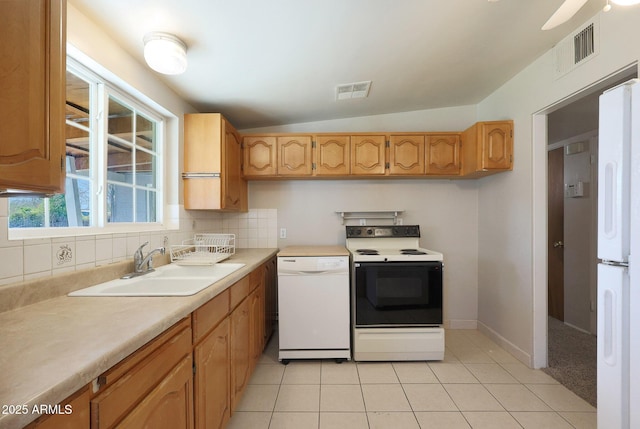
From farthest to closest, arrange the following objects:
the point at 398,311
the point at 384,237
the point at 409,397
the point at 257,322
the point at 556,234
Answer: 1. the point at 556,234
2. the point at 384,237
3. the point at 398,311
4. the point at 257,322
5. the point at 409,397

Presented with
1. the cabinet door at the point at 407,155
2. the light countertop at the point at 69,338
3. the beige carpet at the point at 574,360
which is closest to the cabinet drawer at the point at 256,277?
the light countertop at the point at 69,338

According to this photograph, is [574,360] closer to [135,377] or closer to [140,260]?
[135,377]

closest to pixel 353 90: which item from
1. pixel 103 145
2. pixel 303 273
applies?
pixel 303 273

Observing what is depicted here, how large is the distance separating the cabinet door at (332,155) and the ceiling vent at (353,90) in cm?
38

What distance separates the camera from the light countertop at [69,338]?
54cm

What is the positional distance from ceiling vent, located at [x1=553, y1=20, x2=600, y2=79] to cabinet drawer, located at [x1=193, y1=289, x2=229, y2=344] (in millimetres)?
2548

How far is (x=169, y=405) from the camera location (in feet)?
3.04

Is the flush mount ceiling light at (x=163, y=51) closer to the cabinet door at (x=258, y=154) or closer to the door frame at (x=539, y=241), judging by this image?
the cabinet door at (x=258, y=154)

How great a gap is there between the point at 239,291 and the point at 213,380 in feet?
1.69

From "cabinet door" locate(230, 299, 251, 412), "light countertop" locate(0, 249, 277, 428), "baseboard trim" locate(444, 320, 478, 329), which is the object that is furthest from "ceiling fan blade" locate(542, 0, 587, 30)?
"baseboard trim" locate(444, 320, 478, 329)

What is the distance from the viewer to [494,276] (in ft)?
8.57

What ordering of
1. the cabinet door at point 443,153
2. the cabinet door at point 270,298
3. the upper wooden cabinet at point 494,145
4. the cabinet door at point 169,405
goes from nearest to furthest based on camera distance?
1. the cabinet door at point 169,405
2. the upper wooden cabinet at point 494,145
3. the cabinet door at point 270,298
4. the cabinet door at point 443,153

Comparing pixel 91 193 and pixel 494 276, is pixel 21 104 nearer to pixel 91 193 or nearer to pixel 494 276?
pixel 91 193

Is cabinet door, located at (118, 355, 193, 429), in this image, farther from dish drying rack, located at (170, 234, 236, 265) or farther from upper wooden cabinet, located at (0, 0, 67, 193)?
dish drying rack, located at (170, 234, 236, 265)
